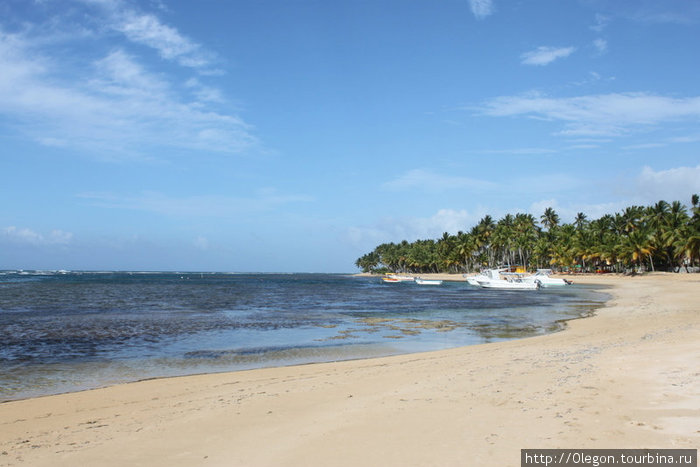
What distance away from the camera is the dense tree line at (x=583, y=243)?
80.1 m

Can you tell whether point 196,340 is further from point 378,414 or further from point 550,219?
point 550,219

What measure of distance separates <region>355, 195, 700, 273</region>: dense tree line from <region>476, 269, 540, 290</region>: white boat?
22657 mm

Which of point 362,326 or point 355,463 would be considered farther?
point 362,326

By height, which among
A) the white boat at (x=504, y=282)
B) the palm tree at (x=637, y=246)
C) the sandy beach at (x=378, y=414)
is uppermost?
the palm tree at (x=637, y=246)

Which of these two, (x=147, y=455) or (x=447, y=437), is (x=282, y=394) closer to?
(x=147, y=455)

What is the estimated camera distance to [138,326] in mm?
25000

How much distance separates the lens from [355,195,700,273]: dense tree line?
8012cm

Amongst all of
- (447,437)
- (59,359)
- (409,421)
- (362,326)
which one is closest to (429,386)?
(409,421)

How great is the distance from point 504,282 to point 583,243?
115 ft

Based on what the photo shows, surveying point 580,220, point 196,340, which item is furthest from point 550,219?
point 196,340

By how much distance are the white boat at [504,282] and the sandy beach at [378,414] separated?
6046 cm

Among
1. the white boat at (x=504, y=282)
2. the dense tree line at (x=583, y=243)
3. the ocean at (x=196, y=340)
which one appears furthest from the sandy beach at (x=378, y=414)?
the dense tree line at (x=583, y=243)

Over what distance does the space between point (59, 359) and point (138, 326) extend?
9.76 m

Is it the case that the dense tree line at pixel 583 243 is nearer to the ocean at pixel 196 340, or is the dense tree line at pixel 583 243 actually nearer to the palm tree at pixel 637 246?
the palm tree at pixel 637 246
